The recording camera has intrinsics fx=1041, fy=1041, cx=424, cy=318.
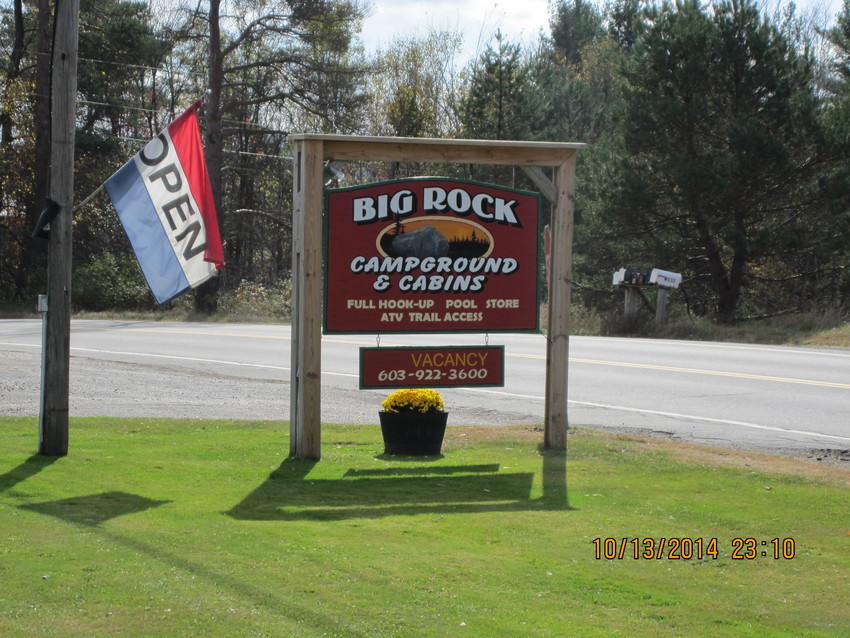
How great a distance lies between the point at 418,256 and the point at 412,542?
3.55 m

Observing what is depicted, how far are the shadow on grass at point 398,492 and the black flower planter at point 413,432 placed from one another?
24cm

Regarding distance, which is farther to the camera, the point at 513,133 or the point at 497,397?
the point at 513,133

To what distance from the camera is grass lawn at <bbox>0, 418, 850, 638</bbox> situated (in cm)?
467

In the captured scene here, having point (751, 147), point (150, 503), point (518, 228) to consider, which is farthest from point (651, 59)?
point (150, 503)

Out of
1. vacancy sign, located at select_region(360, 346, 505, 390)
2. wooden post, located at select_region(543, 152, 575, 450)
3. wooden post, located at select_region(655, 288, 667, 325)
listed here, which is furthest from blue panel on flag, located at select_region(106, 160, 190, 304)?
wooden post, located at select_region(655, 288, 667, 325)

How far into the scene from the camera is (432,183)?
9109 millimetres

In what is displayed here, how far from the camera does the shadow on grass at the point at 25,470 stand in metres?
7.35

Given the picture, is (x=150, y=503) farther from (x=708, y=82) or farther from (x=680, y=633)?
(x=708, y=82)

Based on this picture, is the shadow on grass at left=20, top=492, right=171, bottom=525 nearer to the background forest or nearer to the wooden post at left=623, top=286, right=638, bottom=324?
the background forest

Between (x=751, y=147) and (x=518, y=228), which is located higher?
(x=751, y=147)

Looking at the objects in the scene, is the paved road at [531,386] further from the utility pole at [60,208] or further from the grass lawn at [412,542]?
the utility pole at [60,208]

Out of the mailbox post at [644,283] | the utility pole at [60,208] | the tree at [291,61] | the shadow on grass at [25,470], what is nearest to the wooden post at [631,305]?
the mailbox post at [644,283]

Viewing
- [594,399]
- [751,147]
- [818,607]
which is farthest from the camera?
[751,147]

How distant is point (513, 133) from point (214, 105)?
415 inches
